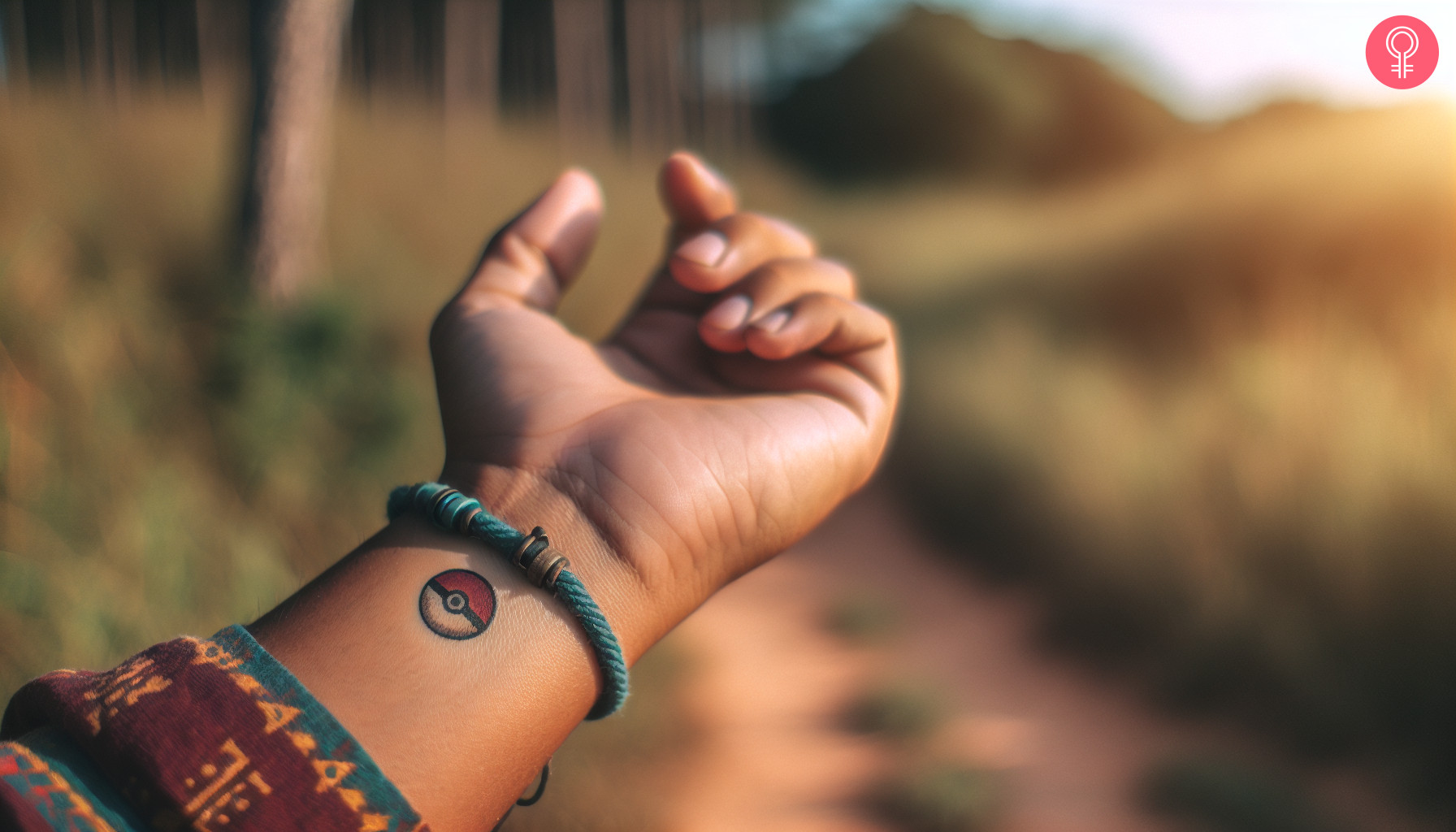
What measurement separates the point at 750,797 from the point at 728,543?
172cm

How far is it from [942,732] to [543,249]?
7.84ft

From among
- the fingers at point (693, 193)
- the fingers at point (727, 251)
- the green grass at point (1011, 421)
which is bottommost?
the green grass at point (1011, 421)

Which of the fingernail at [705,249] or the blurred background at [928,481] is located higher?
the fingernail at [705,249]

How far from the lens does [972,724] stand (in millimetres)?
3102

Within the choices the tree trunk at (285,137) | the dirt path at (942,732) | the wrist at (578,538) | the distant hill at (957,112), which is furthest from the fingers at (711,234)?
the distant hill at (957,112)

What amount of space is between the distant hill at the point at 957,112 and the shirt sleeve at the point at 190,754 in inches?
587

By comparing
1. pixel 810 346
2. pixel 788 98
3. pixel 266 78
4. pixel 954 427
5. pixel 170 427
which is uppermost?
pixel 788 98

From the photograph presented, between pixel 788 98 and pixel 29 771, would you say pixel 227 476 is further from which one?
pixel 788 98

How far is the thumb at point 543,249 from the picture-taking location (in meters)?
1.52

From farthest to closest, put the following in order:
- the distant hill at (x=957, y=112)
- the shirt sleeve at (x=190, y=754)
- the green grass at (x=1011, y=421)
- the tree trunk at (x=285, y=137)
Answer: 1. the distant hill at (x=957, y=112)
2. the tree trunk at (x=285, y=137)
3. the green grass at (x=1011, y=421)
4. the shirt sleeve at (x=190, y=754)

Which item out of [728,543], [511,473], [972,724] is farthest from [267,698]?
[972,724]

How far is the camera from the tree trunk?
11.7 ft

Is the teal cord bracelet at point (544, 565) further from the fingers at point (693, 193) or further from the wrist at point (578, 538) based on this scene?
the fingers at point (693, 193)

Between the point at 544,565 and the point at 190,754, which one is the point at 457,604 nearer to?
the point at 544,565
